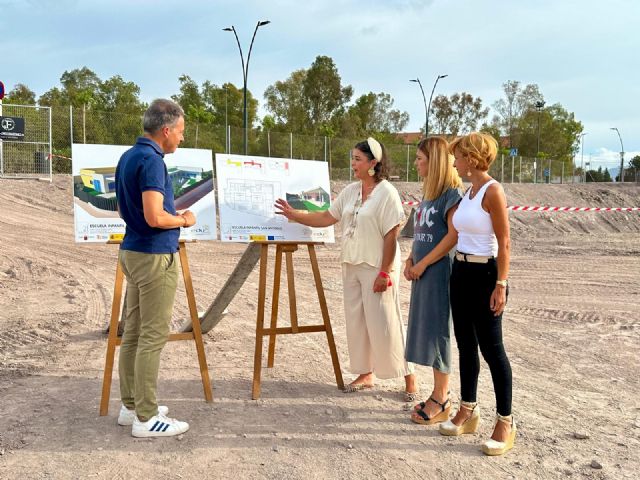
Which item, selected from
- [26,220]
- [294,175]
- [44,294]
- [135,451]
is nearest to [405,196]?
[26,220]

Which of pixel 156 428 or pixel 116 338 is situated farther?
pixel 116 338

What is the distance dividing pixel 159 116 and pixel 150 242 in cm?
81

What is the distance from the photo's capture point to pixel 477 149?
3840mm

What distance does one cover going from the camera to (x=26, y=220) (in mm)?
14594

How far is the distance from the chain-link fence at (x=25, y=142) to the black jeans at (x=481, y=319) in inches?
647

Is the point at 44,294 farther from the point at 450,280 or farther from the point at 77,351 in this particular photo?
the point at 450,280

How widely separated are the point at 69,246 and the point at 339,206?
360 inches

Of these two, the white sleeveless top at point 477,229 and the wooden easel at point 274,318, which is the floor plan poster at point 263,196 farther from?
the white sleeveless top at point 477,229

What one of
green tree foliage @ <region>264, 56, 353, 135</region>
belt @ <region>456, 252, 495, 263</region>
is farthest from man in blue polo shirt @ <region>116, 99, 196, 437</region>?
green tree foliage @ <region>264, 56, 353, 135</region>

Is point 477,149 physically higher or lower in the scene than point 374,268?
higher

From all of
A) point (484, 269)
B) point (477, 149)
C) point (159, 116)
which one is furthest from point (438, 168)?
point (159, 116)

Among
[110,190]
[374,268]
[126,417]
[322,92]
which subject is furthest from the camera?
[322,92]

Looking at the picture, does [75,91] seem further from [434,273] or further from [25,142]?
[434,273]

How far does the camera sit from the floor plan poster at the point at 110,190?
4.93 metres
